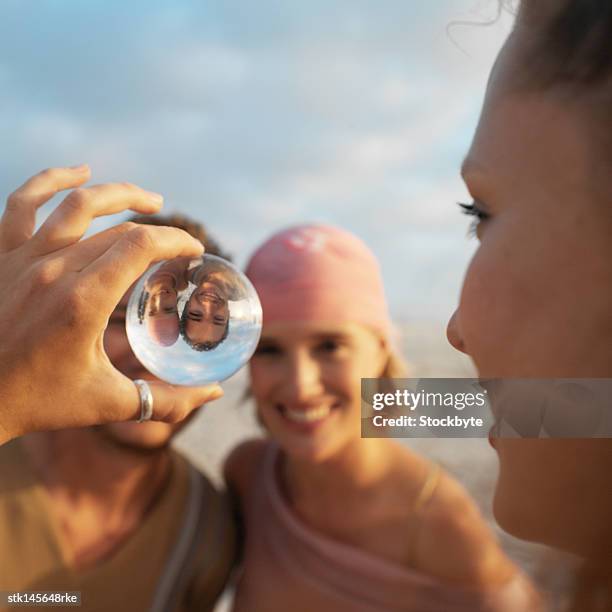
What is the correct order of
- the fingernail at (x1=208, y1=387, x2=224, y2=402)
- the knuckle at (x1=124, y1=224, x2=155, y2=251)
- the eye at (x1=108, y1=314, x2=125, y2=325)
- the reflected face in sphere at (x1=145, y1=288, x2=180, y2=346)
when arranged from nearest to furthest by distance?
the knuckle at (x1=124, y1=224, x2=155, y2=251) < the reflected face in sphere at (x1=145, y1=288, x2=180, y2=346) < the fingernail at (x1=208, y1=387, x2=224, y2=402) < the eye at (x1=108, y1=314, x2=125, y2=325)

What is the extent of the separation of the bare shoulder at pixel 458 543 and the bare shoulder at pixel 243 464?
2.19 ft

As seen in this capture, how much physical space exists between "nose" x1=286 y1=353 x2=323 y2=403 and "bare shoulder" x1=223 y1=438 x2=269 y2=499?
1.58ft

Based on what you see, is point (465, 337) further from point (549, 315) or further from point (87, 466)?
point (87, 466)

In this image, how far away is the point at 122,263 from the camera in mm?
896

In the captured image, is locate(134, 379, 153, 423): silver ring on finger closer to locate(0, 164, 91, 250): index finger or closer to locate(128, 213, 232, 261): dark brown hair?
locate(0, 164, 91, 250): index finger

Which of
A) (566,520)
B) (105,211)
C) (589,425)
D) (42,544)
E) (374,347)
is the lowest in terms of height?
(42,544)

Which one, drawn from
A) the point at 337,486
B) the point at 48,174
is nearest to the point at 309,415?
the point at 337,486

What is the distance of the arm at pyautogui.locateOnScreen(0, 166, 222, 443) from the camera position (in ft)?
2.94

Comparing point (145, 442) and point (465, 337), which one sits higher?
point (465, 337)

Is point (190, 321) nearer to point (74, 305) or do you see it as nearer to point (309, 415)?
point (74, 305)

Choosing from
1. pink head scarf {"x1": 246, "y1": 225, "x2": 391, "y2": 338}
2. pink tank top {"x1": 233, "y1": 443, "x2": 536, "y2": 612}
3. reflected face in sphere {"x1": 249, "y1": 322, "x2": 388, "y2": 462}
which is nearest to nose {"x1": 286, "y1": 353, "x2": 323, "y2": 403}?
reflected face in sphere {"x1": 249, "y1": 322, "x2": 388, "y2": 462}

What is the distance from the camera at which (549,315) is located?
84 cm

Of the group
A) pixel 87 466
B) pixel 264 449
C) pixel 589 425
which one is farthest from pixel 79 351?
pixel 264 449

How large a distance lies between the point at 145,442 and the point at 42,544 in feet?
1.27
